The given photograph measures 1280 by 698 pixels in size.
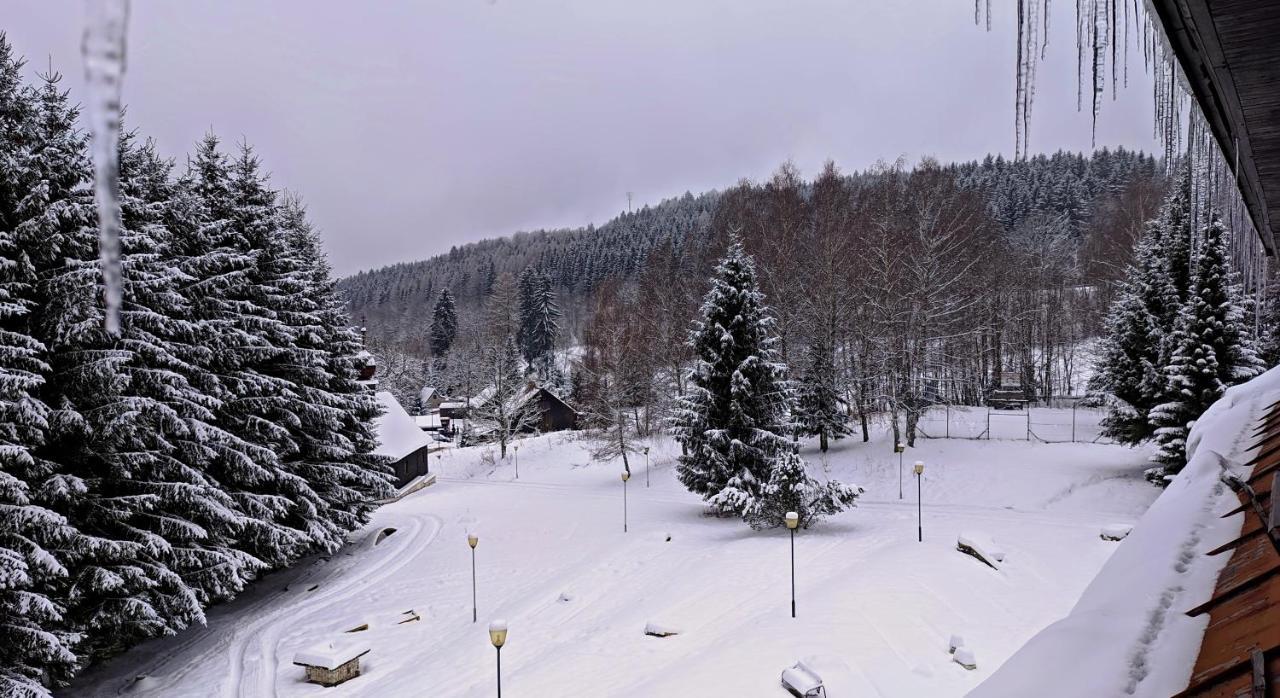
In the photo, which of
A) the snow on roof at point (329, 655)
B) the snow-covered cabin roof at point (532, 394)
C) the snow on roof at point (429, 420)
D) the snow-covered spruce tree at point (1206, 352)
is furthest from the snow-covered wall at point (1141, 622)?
the snow on roof at point (429, 420)

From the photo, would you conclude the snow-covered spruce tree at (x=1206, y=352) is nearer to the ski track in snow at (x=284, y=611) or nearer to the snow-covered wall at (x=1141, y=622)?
the snow-covered wall at (x=1141, y=622)

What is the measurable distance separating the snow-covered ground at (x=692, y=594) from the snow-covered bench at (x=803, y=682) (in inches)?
7.9

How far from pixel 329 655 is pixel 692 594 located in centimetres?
699

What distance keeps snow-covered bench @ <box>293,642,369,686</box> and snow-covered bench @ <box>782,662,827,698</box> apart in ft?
25.4

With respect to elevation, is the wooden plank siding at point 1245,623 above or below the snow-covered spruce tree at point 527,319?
below

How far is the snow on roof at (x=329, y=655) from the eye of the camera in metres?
11.7

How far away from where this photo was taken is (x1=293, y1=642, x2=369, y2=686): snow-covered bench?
11.7m

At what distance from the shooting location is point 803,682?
9.08 metres

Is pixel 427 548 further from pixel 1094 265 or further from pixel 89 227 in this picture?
pixel 1094 265

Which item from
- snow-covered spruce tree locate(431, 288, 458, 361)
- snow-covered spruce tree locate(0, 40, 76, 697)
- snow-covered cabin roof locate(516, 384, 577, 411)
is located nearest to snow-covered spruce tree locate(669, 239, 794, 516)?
snow-covered spruce tree locate(0, 40, 76, 697)

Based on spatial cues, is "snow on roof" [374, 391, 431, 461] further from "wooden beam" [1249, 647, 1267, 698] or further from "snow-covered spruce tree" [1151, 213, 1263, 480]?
"wooden beam" [1249, 647, 1267, 698]

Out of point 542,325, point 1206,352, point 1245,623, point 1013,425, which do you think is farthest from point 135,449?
point 542,325

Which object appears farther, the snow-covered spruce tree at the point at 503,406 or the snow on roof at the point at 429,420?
the snow on roof at the point at 429,420

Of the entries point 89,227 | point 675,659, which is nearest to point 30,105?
point 89,227
